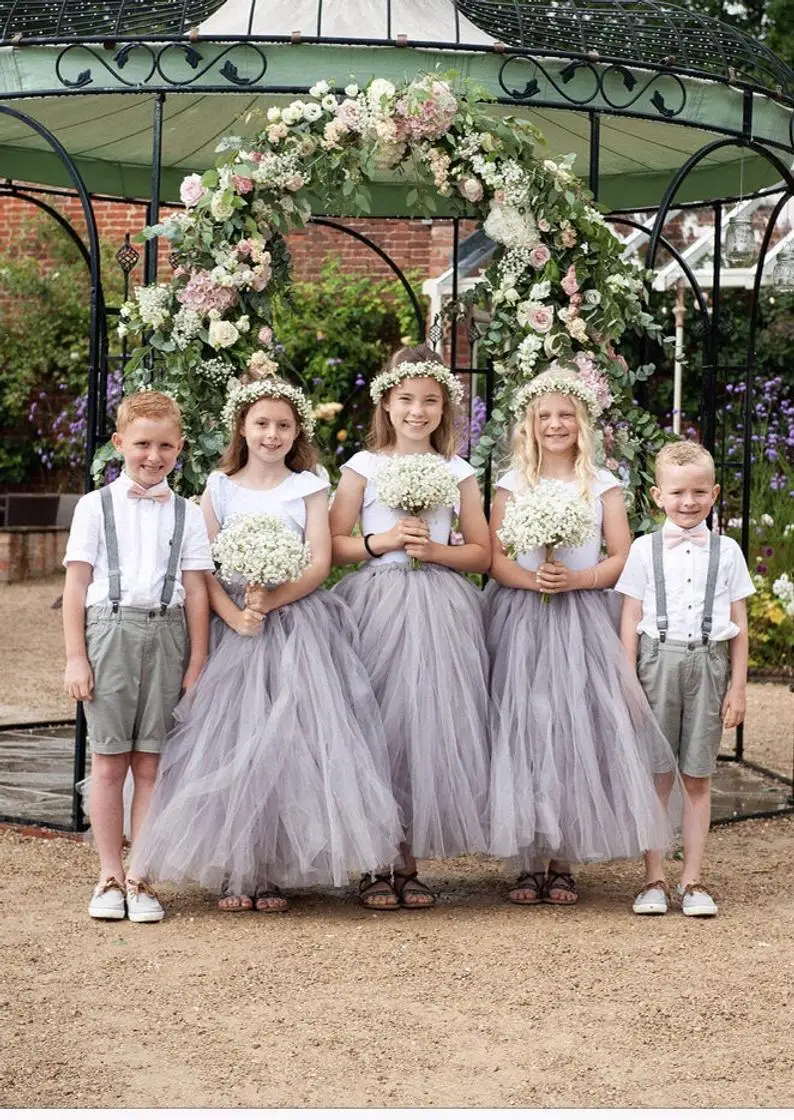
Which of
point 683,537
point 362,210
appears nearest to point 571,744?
point 683,537

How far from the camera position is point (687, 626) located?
4879 mm

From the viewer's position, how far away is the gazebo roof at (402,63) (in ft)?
18.0

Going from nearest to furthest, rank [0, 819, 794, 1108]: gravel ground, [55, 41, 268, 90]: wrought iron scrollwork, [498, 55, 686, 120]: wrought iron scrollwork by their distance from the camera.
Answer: [0, 819, 794, 1108]: gravel ground → [55, 41, 268, 90]: wrought iron scrollwork → [498, 55, 686, 120]: wrought iron scrollwork

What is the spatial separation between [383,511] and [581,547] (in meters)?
0.61

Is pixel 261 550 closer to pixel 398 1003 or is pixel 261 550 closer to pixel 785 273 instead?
pixel 398 1003

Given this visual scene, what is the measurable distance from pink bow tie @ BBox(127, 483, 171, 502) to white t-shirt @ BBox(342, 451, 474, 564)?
575 mm

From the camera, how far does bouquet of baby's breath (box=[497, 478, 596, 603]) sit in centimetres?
476

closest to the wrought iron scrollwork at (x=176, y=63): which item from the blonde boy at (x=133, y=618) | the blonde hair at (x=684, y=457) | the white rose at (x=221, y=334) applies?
the white rose at (x=221, y=334)

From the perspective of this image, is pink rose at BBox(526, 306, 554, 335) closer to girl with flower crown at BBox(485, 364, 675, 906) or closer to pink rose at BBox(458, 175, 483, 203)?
girl with flower crown at BBox(485, 364, 675, 906)

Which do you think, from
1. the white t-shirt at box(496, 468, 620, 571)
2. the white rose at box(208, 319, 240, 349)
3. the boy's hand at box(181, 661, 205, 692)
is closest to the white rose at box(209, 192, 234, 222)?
the white rose at box(208, 319, 240, 349)

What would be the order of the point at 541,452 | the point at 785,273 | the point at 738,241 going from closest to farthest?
the point at 541,452, the point at 785,273, the point at 738,241

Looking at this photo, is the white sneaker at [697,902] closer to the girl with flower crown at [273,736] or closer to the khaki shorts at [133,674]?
the girl with flower crown at [273,736]

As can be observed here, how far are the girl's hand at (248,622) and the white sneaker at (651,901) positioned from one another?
1.37 m

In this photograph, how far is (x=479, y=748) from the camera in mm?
4879
